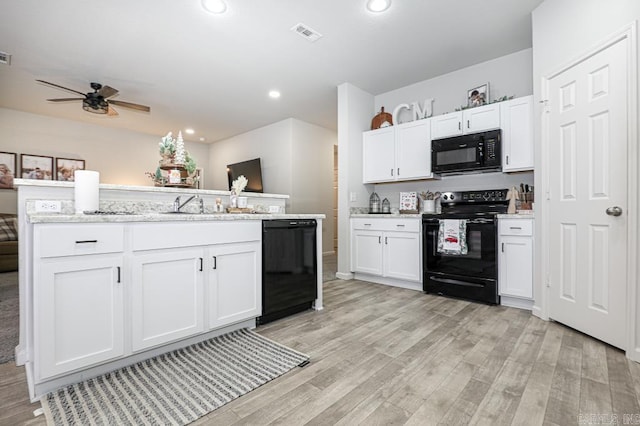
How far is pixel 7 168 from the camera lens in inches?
211

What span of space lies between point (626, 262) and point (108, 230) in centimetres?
313

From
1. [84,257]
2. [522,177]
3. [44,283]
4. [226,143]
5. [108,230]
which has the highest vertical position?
[226,143]

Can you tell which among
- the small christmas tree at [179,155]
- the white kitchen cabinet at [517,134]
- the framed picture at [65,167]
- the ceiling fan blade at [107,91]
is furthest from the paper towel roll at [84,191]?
the framed picture at [65,167]

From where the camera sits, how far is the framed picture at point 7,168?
17.4 ft

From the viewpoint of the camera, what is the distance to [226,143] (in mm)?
7547

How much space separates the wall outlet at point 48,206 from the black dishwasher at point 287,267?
131cm

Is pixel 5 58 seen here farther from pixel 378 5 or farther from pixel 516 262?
pixel 516 262

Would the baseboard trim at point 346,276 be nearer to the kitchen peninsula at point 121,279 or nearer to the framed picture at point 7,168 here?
the kitchen peninsula at point 121,279

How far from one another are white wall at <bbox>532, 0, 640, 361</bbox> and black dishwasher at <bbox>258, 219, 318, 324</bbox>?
203 cm

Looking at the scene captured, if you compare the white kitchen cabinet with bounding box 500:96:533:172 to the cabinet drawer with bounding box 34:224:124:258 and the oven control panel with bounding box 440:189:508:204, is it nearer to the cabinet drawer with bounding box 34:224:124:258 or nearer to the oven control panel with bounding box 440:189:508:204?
the oven control panel with bounding box 440:189:508:204

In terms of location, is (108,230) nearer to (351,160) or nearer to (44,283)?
(44,283)

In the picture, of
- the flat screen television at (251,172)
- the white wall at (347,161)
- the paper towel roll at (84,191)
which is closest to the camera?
the paper towel roll at (84,191)

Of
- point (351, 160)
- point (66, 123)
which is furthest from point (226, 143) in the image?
point (351, 160)

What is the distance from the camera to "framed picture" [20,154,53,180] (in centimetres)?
549
